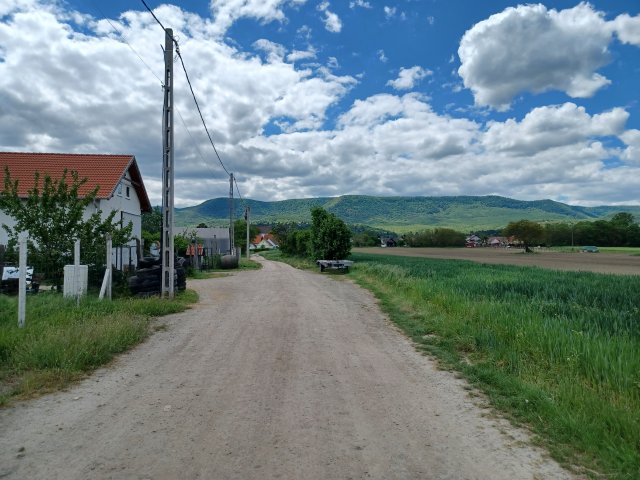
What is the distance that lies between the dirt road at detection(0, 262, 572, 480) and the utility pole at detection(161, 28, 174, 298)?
19.7ft

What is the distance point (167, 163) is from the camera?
44.4 ft

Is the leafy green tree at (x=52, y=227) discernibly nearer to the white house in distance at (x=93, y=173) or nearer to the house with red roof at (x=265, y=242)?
the white house in distance at (x=93, y=173)

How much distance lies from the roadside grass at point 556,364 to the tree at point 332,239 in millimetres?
20625

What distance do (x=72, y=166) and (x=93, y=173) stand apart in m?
1.94

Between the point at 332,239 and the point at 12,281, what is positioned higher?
the point at 332,239

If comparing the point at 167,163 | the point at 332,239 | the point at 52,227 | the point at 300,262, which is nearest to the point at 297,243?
the point at 300,262

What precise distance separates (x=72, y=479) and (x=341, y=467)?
6.42 ft

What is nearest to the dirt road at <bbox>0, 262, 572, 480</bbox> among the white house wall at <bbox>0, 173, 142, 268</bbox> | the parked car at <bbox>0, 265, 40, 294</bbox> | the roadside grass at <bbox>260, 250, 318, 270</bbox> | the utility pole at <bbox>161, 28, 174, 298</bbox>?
the utility pole at <bbox>161, 28, 174, 298</bbox>

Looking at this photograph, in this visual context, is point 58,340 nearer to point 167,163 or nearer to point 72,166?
point 167,163

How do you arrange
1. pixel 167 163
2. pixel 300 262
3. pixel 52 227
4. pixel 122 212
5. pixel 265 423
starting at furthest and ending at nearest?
pixel 300 262
pixel 122 212
pixel 167 163
pixel 52 227
pixel 265 423

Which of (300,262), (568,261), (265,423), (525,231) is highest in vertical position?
(525,231)

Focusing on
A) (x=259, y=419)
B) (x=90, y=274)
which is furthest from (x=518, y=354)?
(x=90, y=274)

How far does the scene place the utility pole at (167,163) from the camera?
1345 cm

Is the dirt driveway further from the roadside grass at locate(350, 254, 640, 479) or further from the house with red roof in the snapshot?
the house with red roof
